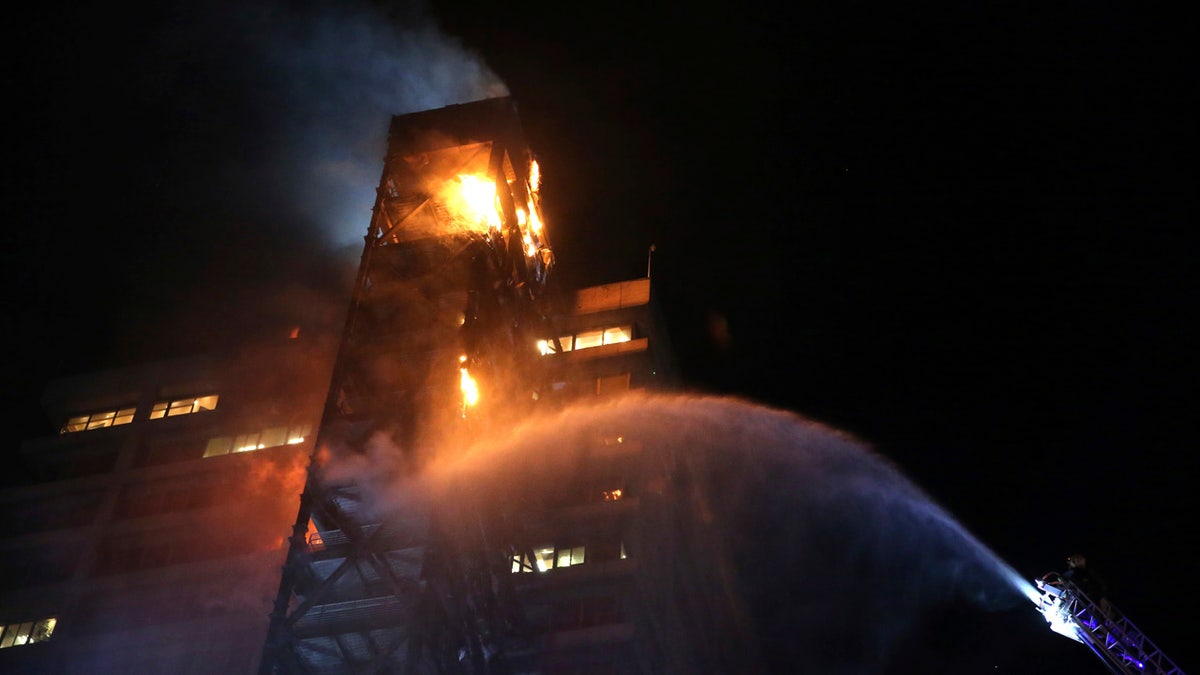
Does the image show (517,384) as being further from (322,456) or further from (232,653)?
(232,653)

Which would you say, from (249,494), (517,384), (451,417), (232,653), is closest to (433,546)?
(451,417)

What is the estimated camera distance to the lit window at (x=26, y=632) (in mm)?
41156

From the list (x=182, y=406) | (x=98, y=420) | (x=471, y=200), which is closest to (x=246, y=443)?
(x=182, y=406)

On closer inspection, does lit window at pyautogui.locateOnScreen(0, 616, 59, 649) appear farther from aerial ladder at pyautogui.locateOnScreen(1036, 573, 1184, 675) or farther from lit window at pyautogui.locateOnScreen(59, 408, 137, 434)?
aerial ladder at pyautogui.locateOnScreen(1036, 573, 1184, 675)

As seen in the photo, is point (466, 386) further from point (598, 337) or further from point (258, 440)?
point (258, 440)

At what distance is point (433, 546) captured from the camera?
18.5 meters

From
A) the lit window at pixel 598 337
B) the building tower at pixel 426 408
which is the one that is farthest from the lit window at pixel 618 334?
the building tower at pixel 426 408

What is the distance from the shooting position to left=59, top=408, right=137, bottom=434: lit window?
4831cm

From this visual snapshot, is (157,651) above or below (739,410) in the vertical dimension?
below

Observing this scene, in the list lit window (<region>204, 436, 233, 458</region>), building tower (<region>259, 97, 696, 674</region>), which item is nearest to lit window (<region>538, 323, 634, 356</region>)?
building tower (<region>259, 97, 696, 674</region>)

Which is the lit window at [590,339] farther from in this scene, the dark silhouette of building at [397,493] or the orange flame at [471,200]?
the orange flame at [471,200]

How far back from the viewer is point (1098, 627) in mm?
16266

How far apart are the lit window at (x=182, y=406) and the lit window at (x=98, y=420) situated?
1436mm

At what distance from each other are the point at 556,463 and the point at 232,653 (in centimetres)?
1433
